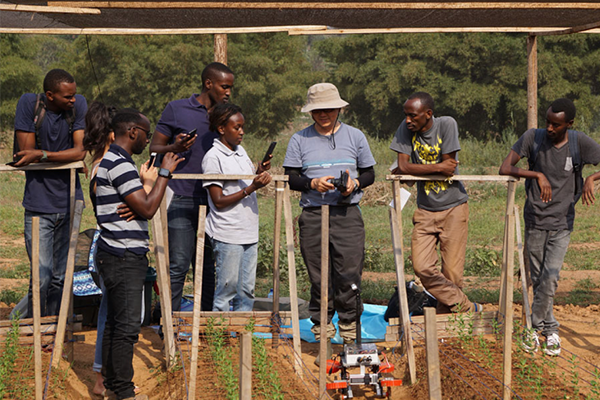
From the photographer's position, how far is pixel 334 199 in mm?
4871

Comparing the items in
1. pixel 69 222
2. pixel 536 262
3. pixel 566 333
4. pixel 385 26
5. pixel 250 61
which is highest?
pixel 250 61

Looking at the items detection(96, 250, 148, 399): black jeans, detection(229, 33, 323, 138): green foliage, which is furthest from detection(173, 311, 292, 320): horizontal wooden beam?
detection(229, 33, 323, 138): green foliage

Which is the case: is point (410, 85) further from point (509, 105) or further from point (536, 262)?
point (536, 262)

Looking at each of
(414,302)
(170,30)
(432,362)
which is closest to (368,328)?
(414,302)

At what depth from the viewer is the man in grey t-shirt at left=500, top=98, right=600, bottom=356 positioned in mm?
5094

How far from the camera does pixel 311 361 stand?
202 inches

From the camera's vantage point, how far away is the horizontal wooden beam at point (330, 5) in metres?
5.11

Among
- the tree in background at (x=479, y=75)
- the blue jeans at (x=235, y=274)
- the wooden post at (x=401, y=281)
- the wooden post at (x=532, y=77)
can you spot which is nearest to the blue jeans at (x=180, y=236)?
the blue jeans at (x=235, y=274)

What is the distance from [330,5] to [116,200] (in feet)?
7.75

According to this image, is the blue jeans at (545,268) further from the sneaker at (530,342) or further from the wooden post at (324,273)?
the wooden post at (324,273)

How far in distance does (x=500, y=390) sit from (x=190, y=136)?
2.49 metres

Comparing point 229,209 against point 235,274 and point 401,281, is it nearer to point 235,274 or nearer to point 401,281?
point 235,274

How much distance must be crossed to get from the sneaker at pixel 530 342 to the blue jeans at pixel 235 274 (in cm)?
194

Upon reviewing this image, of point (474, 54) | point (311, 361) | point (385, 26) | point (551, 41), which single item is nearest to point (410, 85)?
point (474, 54)
